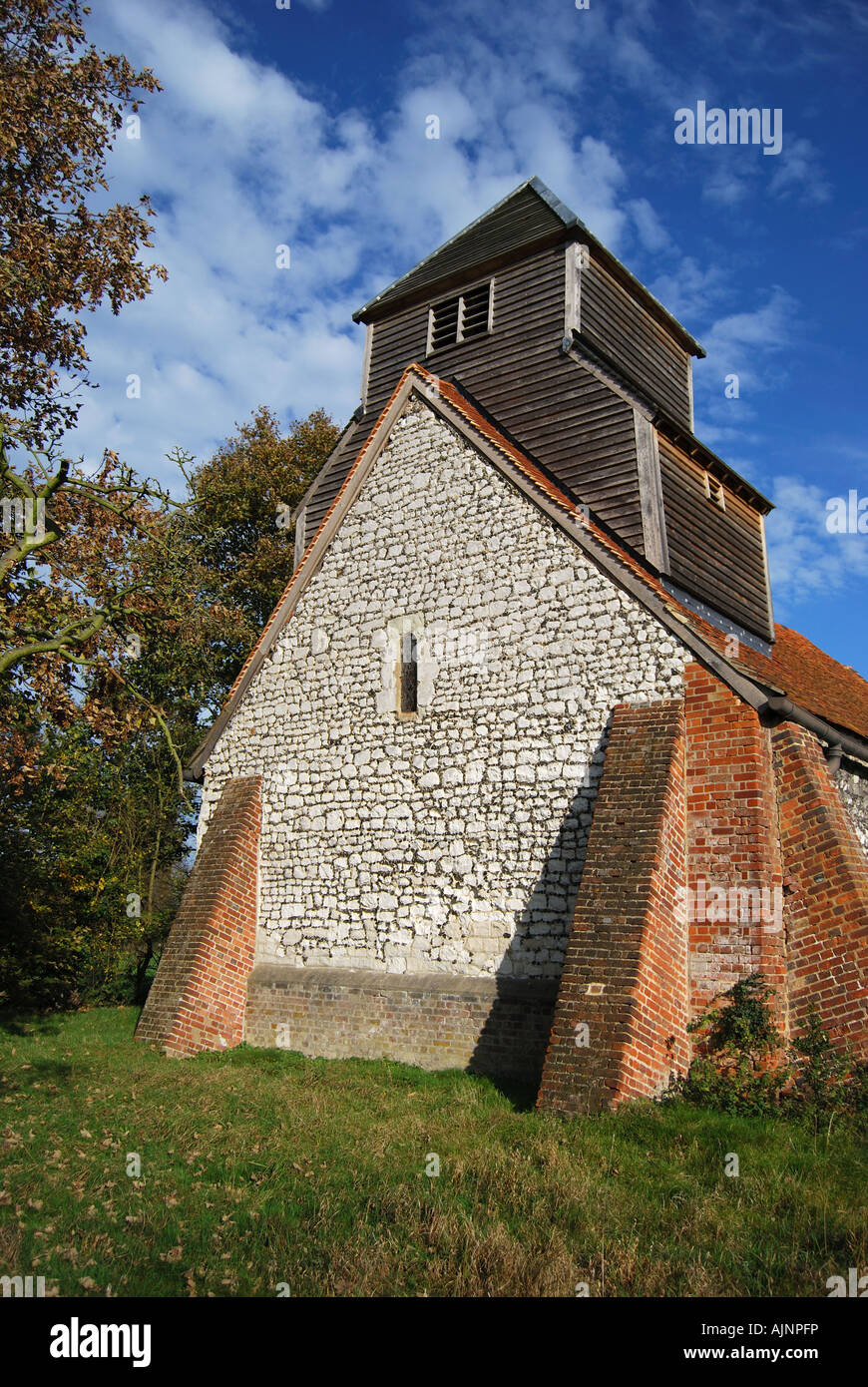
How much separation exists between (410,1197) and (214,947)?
6732mm

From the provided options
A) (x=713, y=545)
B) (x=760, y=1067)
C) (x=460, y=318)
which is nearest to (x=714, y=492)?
(x=713, y=545)

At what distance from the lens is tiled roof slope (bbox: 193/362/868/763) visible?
383 inches

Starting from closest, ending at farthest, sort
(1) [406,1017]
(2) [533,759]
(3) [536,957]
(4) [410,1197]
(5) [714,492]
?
(4) [410,1197] < (3) [536,957] < (2) [533,759] < (1) [406,1017] < (5) [714,492]

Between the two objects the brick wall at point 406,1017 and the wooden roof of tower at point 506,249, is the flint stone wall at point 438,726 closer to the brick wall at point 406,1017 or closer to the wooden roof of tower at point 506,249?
the brick wall at point 406,1017

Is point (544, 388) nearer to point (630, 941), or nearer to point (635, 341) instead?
point (635, 341)

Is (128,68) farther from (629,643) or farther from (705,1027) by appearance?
(705,1027)

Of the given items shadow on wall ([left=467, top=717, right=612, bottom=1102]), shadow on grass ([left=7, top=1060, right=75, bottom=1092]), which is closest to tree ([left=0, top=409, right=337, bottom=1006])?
shadow on grass ([left=7, top=1060, right=75, bottom=1092])

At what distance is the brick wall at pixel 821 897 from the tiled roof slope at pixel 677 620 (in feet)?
2.96

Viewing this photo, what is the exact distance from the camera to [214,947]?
11391mm

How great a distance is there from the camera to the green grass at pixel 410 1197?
4293mm

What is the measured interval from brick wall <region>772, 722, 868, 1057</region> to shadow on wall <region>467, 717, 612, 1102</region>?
1.90 meters

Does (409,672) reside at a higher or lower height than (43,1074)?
higher

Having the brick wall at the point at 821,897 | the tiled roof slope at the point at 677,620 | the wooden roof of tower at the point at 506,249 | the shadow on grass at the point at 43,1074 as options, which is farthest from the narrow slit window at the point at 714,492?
the shadow on grass at the point at 43,1074
